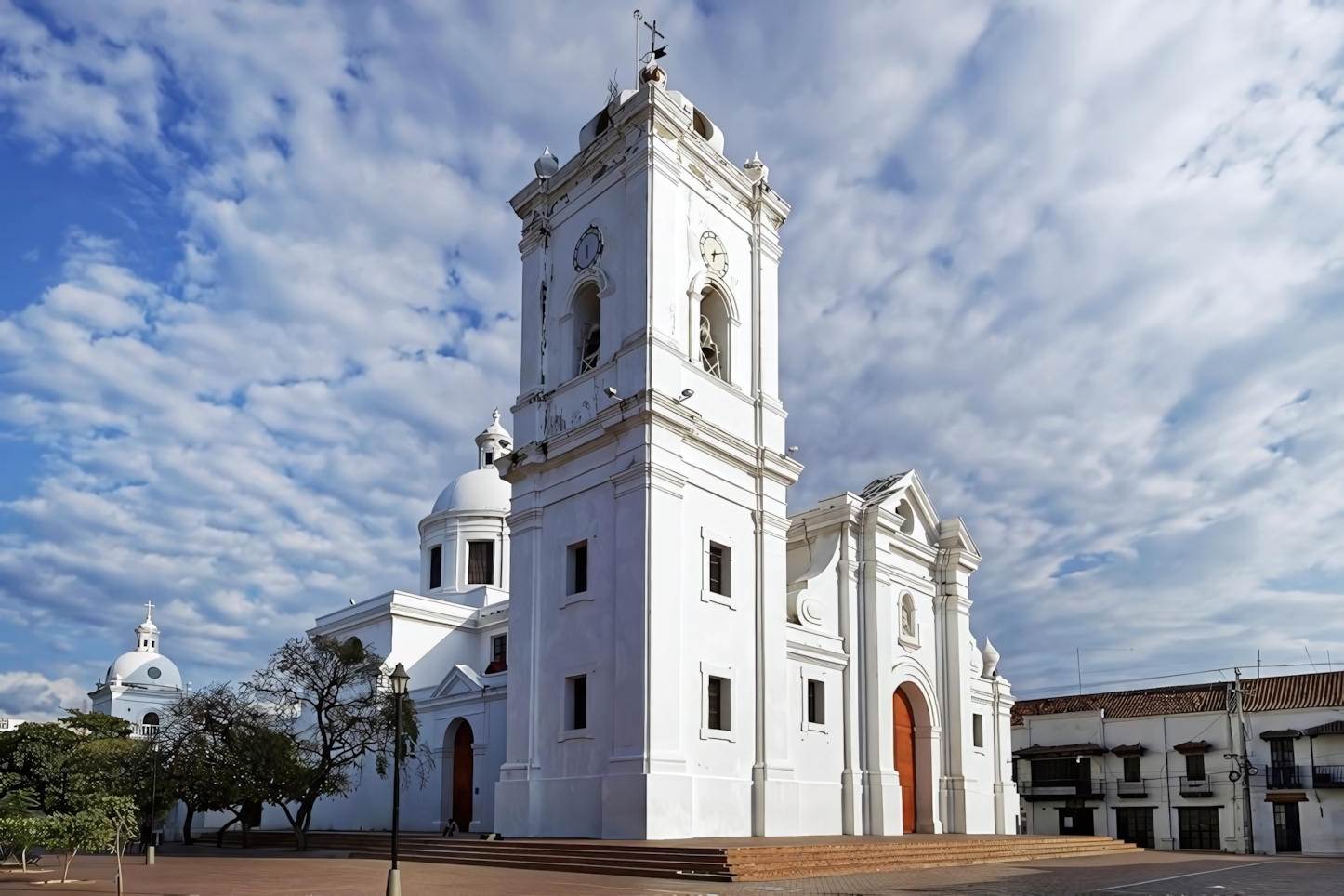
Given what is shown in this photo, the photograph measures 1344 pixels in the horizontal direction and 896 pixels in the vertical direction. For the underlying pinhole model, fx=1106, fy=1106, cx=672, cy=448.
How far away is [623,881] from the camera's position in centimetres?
1673

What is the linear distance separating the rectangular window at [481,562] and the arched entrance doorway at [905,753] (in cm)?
1677

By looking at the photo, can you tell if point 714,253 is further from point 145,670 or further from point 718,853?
point 145,670

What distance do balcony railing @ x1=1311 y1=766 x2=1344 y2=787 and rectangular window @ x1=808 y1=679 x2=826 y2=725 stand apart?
84.8 feet

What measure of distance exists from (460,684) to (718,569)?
33.9 feet

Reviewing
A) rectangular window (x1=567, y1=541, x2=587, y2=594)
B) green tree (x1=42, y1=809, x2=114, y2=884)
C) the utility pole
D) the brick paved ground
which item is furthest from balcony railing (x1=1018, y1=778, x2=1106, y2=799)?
green tree (x1=42, y1=809, x2=114, y2=884)

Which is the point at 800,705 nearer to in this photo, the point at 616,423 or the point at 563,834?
the point at 563,834

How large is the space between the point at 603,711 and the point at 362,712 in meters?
9.60

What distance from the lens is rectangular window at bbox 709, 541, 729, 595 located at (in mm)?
24188

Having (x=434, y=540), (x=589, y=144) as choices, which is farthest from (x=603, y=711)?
(x=434, y=540)

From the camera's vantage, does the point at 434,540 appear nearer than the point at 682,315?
No

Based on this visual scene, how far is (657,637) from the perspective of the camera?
70.9 ft

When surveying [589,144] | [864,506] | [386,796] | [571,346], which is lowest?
[386,796]

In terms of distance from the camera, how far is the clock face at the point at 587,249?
25.6m

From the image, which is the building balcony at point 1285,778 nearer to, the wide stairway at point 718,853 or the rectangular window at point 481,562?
the wide stairway at point 718,853
